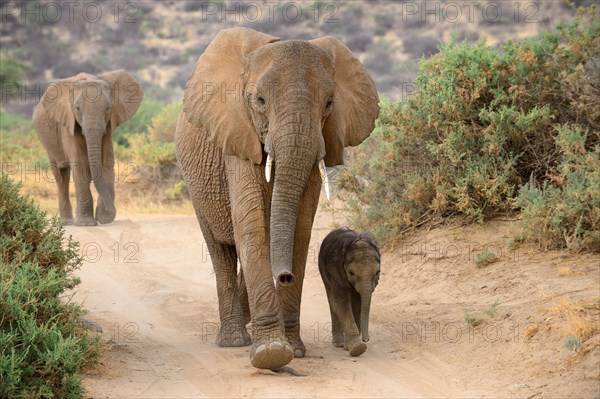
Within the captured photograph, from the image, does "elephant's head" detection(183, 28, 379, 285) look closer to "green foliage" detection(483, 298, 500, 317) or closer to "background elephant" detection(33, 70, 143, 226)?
"green foliage" detection(483, 298, 500, 317)

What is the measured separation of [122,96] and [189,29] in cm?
2897

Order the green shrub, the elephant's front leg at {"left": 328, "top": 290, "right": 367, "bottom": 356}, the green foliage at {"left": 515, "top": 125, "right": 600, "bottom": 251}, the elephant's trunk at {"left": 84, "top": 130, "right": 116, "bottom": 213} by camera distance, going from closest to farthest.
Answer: the elephant's front leg at {"left": 328, "top": 290, "right": 367, "bottom": 356}, the green foliage at {"left": 515, "top": 125, "right": 600, "bottom": 251}, the elephant's trunk at {"left": 84, "top": 130, "right": 116, "bottom": 213}, the green shrub

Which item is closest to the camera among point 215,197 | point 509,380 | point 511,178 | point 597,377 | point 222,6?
point 597,377

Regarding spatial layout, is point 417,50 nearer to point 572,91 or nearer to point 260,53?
point 572,91

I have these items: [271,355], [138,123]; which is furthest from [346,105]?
[138,123]

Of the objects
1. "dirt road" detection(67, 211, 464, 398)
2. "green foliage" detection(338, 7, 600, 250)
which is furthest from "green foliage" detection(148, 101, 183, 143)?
"green foliage" detection(338, 7, 600, 250)

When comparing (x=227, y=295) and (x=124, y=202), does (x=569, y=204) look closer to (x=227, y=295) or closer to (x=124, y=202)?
(x=227, y=295)

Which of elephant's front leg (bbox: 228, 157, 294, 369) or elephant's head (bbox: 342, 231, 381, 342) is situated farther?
elephant's head (bbox: 342, 231, 381, 342)

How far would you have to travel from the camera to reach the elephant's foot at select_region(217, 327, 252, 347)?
29.1 ft

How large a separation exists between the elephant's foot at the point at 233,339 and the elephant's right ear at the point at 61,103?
8.34m

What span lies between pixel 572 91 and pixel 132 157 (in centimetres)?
1308

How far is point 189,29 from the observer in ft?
149

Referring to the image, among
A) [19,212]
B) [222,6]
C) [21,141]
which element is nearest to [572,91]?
[19,212]

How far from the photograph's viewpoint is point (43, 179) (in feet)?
67.2
